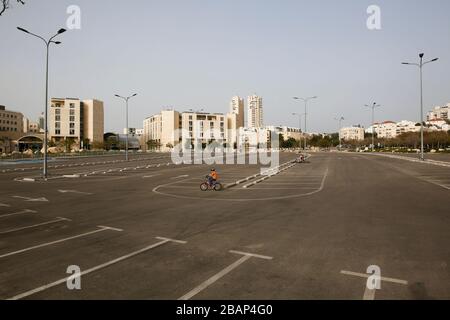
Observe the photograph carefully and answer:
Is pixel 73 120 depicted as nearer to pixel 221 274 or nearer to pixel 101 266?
pixel 101 266

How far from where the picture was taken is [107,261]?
23.7ft

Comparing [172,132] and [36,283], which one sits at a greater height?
[172,132]

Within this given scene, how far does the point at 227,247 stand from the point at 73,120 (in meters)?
137

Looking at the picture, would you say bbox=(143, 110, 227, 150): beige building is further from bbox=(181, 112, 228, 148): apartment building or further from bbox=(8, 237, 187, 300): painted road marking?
bbox=(8, 237, 187, 300): painted road marking

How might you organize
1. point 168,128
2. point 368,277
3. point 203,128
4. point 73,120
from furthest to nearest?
point 203,128 < point 168,128 < point 73,120 < point 368,277

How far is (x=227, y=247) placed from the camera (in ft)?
26.8

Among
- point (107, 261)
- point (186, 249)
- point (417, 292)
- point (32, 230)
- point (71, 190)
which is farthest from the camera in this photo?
point (71, 190)

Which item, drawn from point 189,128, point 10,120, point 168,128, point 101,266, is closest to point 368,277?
point 101,266

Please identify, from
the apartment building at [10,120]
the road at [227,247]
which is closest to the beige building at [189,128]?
Result: the apartment building at [10,120]

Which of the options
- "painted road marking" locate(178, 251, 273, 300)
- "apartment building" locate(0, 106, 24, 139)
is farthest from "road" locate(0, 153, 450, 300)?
"apartment building" locate(0, 106, 24, 139)

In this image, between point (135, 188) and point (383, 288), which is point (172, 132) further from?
point (383, 288)

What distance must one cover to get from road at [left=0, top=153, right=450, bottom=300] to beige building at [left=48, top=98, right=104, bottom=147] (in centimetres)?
12200
